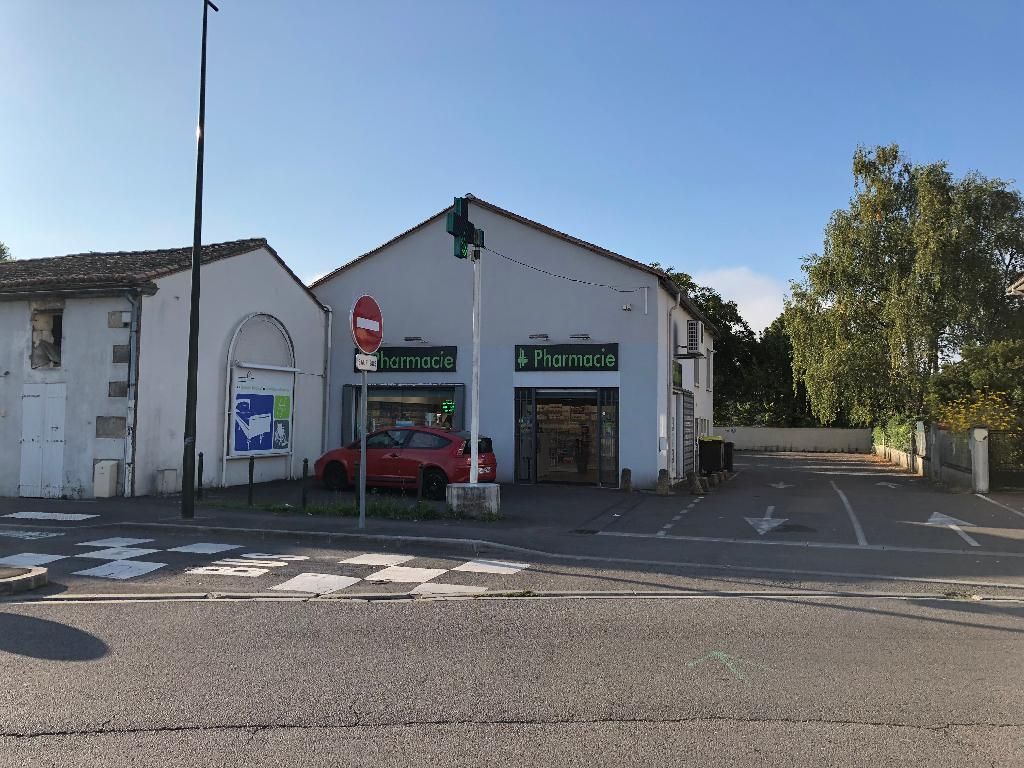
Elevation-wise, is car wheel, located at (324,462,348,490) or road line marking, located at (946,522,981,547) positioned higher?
car wheel, located at (324,462,348,490)

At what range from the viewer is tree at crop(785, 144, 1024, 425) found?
31.3 m

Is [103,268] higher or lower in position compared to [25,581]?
higher

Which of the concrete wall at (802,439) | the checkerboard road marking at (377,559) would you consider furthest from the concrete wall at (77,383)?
the concrete wall at (802,439)

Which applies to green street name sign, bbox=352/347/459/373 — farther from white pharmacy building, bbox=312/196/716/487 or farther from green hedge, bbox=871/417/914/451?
green hedge, bbox=871/417/914/451

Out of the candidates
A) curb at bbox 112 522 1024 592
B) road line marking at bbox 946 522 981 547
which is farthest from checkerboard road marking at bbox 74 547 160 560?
road line marking at bbox 946 522 981 547

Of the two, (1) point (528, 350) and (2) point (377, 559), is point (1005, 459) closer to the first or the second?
(1) point (528, 350)

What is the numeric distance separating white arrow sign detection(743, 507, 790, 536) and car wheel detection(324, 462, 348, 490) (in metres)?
8.57

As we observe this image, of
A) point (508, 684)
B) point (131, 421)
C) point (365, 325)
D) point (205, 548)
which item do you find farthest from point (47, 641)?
point (131, 421)

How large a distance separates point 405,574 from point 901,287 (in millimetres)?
29758

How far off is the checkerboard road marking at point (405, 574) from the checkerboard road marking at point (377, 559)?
0.32 metres

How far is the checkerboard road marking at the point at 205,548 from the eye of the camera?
1023cm

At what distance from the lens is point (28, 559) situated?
9.49m

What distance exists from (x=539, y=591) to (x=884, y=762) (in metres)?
4.45

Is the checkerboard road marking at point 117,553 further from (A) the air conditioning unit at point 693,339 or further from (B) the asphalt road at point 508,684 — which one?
(A) the air conditioning unit at point 693,339
